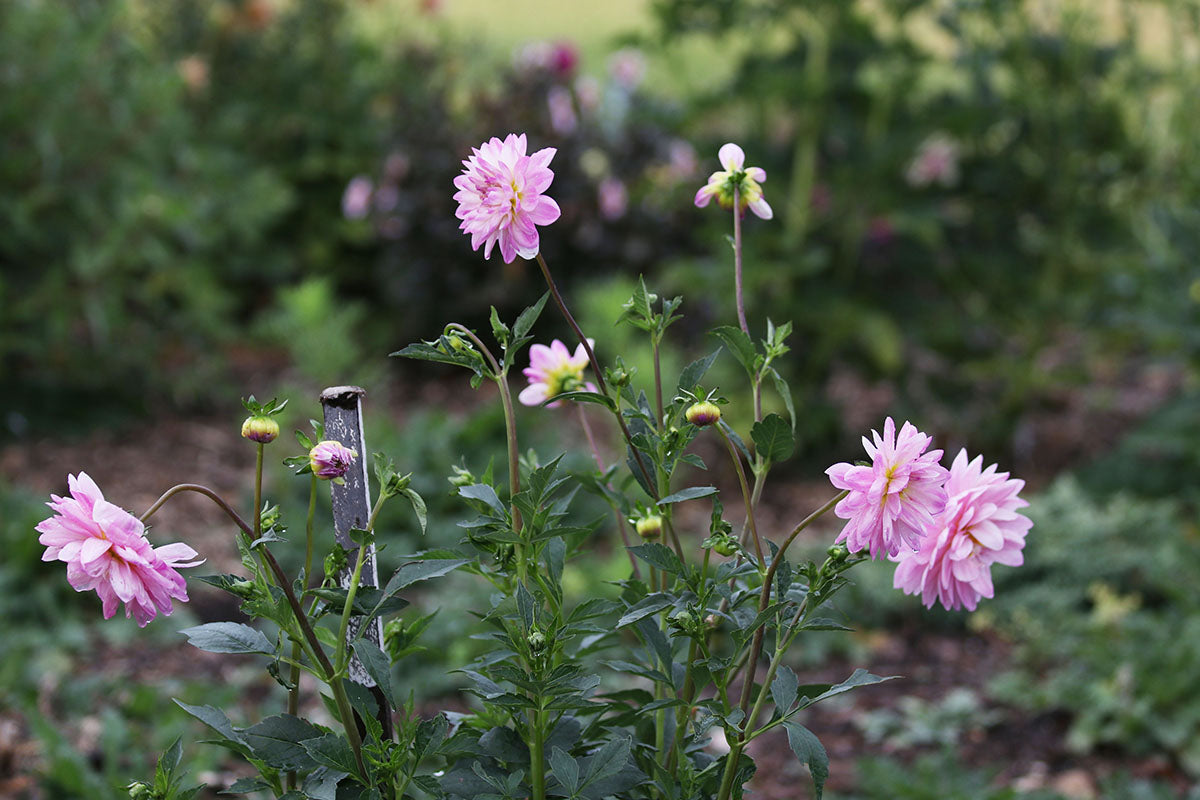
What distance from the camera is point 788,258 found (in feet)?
12.0

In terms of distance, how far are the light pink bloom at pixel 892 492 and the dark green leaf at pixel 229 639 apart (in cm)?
53

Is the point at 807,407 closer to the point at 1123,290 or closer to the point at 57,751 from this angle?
the point at 1123,290

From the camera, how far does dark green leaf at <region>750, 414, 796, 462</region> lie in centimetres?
107

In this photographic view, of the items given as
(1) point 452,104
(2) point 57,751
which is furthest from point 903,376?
(2) point 57,751

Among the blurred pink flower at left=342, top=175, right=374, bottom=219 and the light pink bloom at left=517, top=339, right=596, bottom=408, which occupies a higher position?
the blurred pink flower at left=342, top=175, right=374, bottom=219

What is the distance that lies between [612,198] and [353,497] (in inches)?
132

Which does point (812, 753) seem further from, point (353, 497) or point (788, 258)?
point (788, 258)

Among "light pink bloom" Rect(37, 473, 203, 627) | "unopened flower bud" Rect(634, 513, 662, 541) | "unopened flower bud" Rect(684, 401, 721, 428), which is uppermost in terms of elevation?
"unopened flower bud" Rect(684, 401, 721, 428)

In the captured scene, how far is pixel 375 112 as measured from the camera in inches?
208

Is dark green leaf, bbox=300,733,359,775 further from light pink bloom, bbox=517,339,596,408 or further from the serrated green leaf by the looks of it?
the serrated green leaf

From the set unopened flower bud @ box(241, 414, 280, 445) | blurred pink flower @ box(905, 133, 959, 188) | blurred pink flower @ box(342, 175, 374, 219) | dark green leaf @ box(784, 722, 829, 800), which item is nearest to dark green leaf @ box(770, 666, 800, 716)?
dark green leaf @ box(784, 722, 829, 800)

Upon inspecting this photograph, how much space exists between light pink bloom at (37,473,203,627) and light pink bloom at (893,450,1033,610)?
628 millimetres

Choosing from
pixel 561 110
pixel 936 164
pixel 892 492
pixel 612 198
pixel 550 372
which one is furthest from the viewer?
pixel 561 110

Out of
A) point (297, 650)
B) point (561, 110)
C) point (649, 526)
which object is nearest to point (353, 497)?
point (297, 650)
